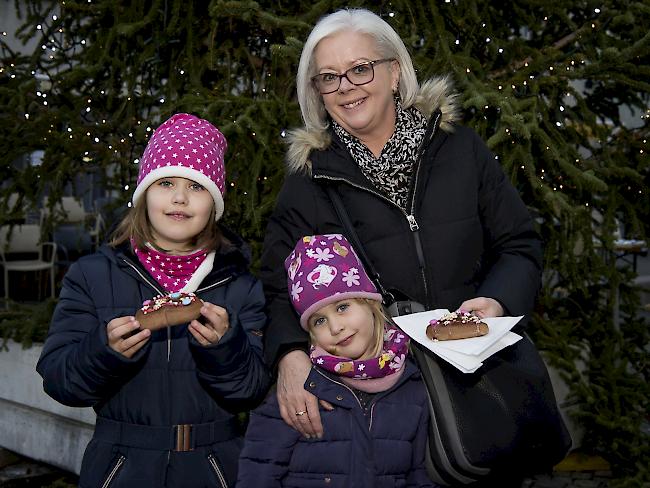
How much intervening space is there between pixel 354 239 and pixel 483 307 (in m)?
0.49

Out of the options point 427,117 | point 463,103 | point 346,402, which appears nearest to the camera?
point 346,402

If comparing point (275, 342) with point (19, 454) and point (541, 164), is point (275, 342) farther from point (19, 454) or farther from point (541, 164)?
point (19, 454)

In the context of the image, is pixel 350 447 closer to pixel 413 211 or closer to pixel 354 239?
pixel 354 239

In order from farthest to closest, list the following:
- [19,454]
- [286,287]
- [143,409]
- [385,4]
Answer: [19,454] < [385,4] < [286,287] < [143,409]

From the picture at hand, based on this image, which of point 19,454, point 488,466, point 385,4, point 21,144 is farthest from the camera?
point 19,454

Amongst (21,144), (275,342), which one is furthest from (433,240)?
(21,144)

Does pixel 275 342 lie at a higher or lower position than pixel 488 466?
higher

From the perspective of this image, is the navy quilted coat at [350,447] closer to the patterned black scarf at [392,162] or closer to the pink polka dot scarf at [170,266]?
the pink polka dot scarf at [170,266]

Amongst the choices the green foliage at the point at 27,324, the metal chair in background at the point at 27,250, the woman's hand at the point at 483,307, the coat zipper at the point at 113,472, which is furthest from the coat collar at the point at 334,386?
the metal chair in background at the point at 27,250

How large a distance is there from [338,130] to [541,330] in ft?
9.20

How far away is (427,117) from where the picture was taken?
281cm

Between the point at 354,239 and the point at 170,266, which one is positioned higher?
the point at 354,239

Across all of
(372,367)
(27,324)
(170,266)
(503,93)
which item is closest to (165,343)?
(170,266)

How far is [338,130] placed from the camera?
2764 mm
